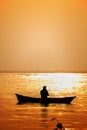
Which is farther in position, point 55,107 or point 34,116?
point 55,107

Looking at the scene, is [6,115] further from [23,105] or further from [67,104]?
[67,104]

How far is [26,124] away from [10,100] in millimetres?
3983

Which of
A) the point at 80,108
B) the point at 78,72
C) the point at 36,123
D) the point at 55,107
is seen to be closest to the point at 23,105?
the point at 55,107

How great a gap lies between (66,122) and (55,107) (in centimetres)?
221

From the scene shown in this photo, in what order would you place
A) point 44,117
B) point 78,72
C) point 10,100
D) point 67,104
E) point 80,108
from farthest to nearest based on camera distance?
point 78,72 < point 10,100 < point 67,104 < point 80,108 < point 44,117

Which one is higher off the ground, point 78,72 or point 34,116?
point 78,72

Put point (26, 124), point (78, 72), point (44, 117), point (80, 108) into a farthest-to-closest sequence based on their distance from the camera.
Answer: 1. point (78, 72)
2. point (80, 108)
3. point (44, 117)
4. point (26, 124)

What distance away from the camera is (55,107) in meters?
10.2

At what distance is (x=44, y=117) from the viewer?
8.62 meters

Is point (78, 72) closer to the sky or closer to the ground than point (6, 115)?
closer to the sky

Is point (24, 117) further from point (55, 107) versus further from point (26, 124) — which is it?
point (55, 107)

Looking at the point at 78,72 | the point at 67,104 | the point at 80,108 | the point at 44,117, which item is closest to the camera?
the point at 44,117

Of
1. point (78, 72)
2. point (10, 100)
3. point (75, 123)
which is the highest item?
point (78, 72)

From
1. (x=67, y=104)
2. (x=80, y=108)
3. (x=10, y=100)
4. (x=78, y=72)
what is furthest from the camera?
(x=78, y=72)
